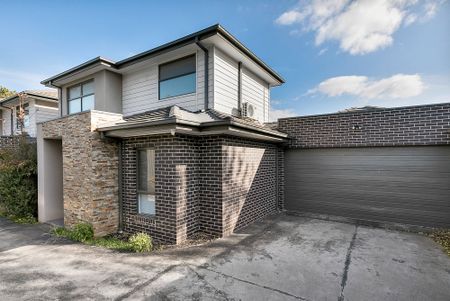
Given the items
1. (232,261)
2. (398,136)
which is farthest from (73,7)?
(398,136)

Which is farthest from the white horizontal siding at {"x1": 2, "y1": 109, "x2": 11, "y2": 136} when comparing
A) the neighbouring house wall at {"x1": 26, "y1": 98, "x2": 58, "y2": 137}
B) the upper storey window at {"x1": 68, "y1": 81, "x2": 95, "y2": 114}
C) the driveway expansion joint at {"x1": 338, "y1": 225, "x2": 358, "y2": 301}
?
the driveway expansion joint at {"x1": 338, "y1": 225, "x2": 358, "y2": 301}

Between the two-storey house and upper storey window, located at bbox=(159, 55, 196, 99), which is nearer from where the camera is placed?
the two-storey house

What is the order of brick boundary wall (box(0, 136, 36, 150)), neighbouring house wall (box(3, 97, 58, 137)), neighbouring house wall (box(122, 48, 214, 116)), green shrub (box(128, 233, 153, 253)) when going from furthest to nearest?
neighbouring house wall (box(3, 97, 58, 137)) → brick boundary wall (box(0, 136, 36, 150)) → neighbouring house wall (box(122, 48, 214, 116)) → green shrub (box(128, 233, 153, 253))

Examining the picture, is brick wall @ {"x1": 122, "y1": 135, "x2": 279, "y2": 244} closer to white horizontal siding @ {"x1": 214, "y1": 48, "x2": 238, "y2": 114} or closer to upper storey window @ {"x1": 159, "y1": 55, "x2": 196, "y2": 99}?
white horizontal siding @ {"x1": 214, "y1": 48, "x2": 238, "y2": 114}

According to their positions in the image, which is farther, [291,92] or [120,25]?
[291,92]

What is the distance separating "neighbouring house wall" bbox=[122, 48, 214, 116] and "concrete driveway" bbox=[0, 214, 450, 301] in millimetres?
4477

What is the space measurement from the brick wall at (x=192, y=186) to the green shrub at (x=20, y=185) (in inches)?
177

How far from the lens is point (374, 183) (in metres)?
7.29

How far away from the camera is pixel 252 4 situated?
801 centimetres

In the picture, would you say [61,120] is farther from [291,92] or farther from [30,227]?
[291,92]

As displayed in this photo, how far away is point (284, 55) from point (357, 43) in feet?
14.7

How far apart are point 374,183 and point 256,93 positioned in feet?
17.9

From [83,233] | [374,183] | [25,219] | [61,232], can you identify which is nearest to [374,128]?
[374,183]

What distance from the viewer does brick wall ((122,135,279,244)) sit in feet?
17.9
